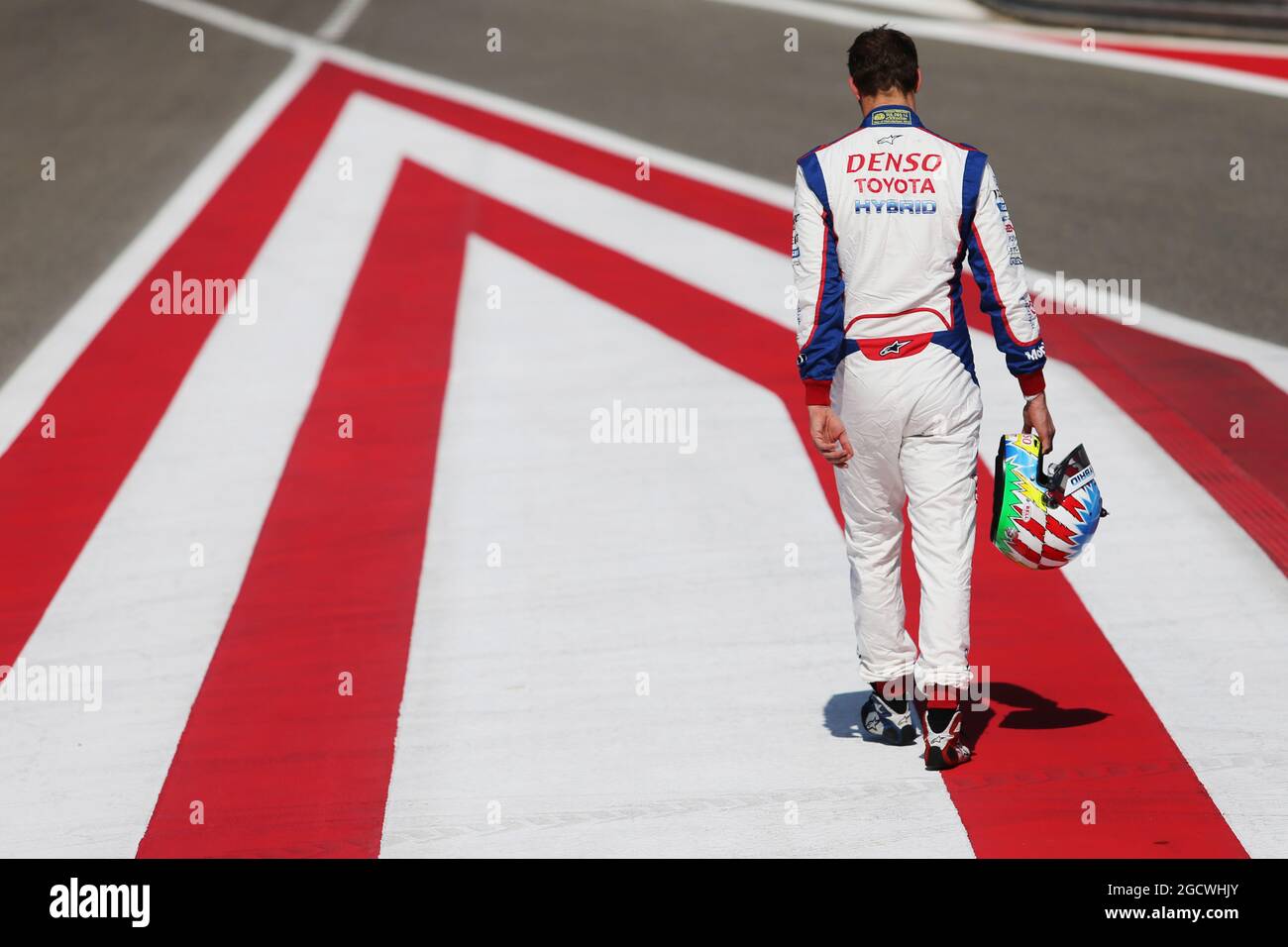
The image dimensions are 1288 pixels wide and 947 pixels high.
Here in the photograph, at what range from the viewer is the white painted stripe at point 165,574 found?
15.6 ft

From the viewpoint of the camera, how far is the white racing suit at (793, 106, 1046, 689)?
13.9 ft

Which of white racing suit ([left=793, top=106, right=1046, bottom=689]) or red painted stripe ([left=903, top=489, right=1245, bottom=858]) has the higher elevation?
white racing suit ([left=793, top=106, right=1046, bottom=689])

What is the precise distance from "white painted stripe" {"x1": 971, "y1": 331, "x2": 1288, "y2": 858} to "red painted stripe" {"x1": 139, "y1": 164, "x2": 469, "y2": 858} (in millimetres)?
2428

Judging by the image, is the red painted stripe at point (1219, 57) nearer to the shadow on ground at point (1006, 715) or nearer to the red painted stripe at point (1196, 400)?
the red painted stripe at point (1196, 400)

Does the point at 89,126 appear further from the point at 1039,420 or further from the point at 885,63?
the point at 1039,420

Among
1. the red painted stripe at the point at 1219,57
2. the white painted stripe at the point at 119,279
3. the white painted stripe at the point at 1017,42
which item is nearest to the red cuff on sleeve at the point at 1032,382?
the white painted stripe at the point at 119,279

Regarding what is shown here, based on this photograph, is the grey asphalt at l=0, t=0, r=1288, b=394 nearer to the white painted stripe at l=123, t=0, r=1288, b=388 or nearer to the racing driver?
the white painted stripe at l=123, t=0, r=1288, b=388

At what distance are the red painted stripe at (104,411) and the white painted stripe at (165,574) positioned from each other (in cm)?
10

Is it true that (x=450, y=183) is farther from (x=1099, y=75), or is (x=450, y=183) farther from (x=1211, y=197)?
(x=1099, y=75)

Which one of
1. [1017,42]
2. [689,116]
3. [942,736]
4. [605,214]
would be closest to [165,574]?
[942,736]

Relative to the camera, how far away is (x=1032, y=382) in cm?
438

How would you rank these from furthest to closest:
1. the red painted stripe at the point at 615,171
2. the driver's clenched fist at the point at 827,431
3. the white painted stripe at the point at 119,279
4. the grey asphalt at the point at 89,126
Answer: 1. the red painted stripe at the point at 615,171
2. the grey asphalt at the point at 89,126
3. the white painted stripe at the point at 119,279
4. the driver's clenched fist at the point at 827,431

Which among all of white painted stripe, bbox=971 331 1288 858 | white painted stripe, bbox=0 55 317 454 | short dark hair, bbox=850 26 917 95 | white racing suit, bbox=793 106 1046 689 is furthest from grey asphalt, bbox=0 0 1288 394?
short dark hair, bbox=850 26 917 95

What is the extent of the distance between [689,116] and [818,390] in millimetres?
9152
